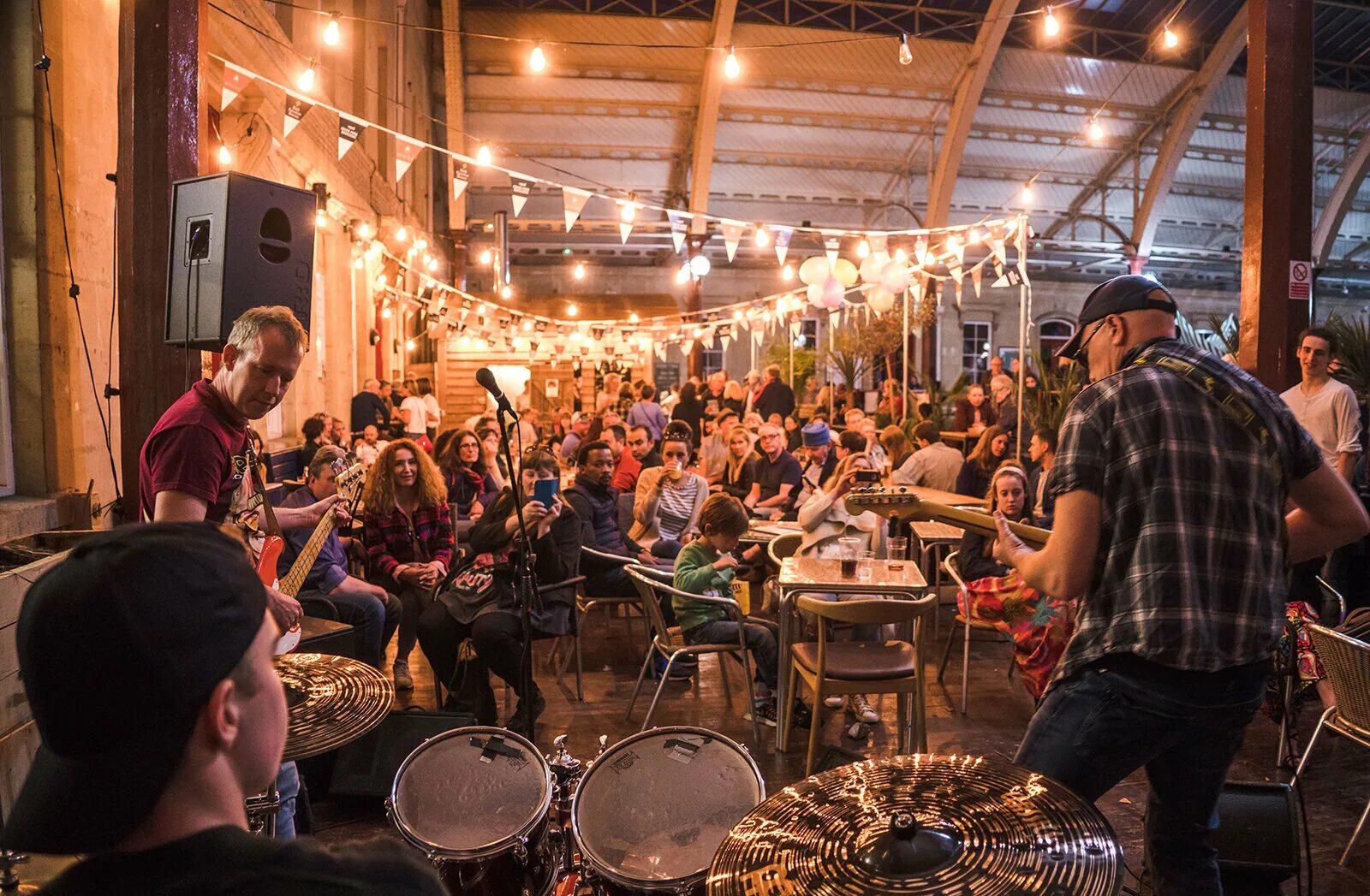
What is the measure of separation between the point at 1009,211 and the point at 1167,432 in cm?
1936

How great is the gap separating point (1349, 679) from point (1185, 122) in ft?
54.7

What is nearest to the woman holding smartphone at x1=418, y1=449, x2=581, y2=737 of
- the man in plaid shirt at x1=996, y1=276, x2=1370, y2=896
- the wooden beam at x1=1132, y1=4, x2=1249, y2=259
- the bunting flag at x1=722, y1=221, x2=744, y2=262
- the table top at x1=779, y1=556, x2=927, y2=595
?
the table top at x1=779, y1=556, x2=927, y2=595

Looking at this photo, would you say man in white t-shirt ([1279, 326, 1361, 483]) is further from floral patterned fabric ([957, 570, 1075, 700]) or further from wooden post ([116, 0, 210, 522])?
wooden post ([116, 0, 210, 522])

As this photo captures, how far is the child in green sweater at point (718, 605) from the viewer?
4.49 m

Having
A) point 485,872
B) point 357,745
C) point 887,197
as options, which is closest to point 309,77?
point 357,745

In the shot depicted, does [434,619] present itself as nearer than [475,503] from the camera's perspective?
Yes

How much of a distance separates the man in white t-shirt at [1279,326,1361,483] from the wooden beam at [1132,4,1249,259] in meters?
13.0

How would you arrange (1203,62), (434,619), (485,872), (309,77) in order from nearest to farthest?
(485,872), (434,619), (309,77), (1203,62)

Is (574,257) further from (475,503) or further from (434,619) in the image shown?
(434,619)

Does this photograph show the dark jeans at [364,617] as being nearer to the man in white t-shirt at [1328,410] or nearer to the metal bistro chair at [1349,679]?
the metal bistro chair at [1349,679]

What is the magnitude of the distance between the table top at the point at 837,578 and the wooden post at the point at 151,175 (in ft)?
8.32

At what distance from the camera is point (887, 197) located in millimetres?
19734

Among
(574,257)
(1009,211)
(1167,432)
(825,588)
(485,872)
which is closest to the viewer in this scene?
(1167,432)

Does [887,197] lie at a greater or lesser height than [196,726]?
greater
